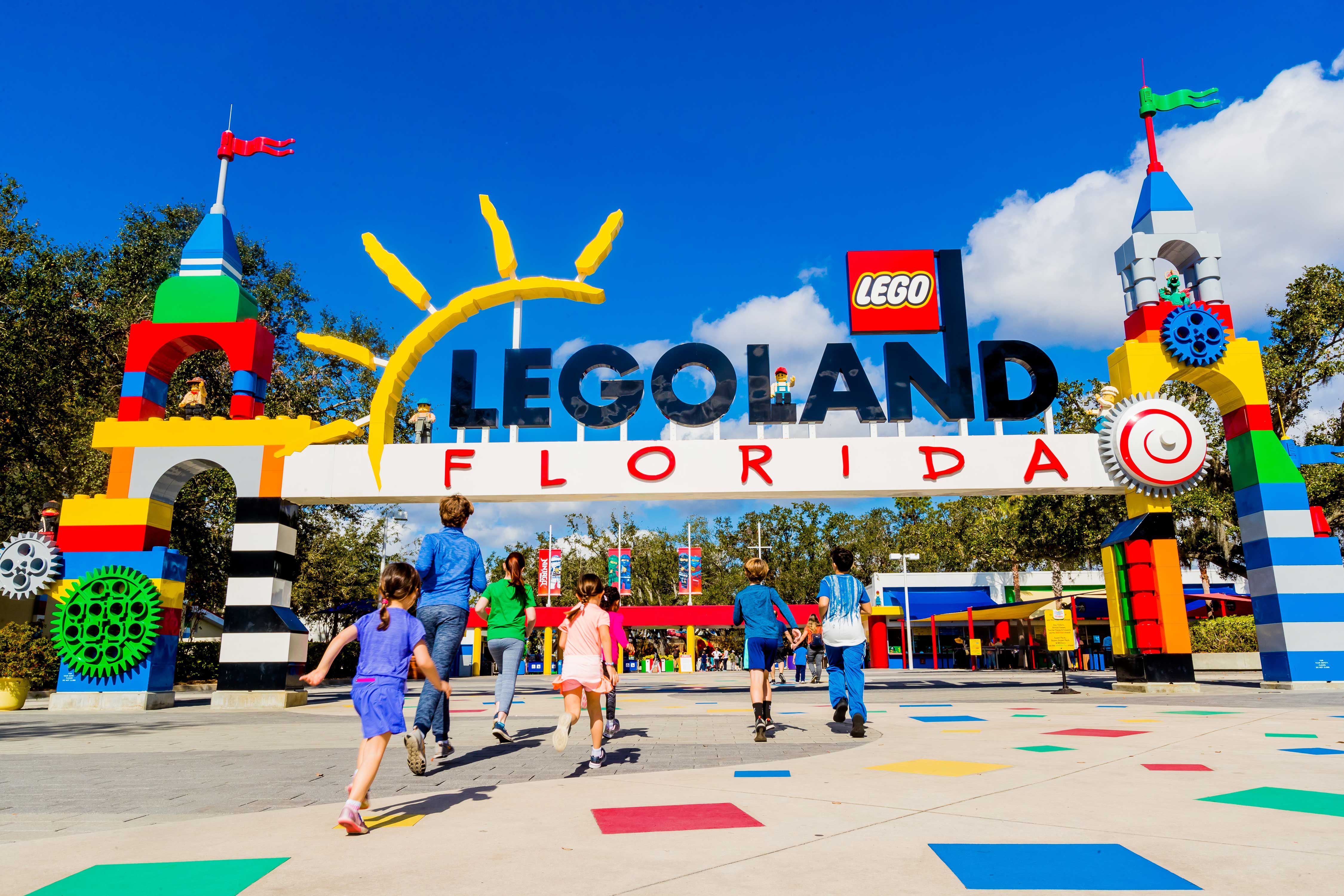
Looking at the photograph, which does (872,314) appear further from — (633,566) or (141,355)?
(633,566)

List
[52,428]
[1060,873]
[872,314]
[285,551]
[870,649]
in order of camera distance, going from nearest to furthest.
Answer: [1060,873]
[285,551]
[872,314]
[52,428]
[870,649]

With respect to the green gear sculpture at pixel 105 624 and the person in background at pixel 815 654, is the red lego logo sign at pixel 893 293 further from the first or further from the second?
the green gear sculpture at pixel 105 624

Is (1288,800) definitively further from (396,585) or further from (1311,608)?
(1311,608)

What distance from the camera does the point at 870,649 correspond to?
3675cm

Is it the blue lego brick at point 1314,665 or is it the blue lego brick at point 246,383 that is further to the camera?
the blue lego brick at point 246,383

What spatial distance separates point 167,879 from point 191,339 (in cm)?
1438

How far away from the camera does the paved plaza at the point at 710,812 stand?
10.00ft

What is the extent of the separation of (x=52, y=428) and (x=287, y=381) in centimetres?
700

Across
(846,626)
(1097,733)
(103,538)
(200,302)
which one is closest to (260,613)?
(103,538)

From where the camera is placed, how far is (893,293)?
58.3 ft

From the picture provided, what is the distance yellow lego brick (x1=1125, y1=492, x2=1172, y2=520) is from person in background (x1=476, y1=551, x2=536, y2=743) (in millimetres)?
11835

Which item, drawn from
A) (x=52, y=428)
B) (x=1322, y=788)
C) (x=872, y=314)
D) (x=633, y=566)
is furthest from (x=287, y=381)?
(x=1322, y=788)

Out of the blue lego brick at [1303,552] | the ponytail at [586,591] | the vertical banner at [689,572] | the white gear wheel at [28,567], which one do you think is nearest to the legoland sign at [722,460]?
the blue lego brick at [1303,552]

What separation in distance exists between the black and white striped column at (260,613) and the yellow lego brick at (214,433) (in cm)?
107
